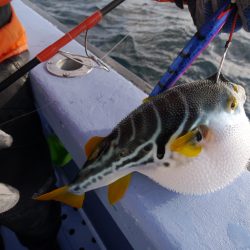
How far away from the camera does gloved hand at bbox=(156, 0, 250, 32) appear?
1312 mm

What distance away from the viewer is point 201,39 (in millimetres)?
1369

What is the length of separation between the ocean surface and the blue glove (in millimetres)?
1909

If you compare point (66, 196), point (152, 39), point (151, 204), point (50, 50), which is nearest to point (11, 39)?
point (50, 50)

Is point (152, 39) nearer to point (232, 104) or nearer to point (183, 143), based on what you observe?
point (232, 104)

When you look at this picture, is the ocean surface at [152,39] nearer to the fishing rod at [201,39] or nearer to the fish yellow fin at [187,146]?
the fishing rod at [201,39]

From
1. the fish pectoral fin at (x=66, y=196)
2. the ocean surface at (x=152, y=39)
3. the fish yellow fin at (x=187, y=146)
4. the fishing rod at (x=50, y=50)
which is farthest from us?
the ocean surface at (x=152, y=39)

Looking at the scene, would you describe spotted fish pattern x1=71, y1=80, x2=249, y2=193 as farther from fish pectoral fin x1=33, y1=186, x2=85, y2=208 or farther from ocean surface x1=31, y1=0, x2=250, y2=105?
ocean surface x1=31, y1=0, x2=250, y2=105

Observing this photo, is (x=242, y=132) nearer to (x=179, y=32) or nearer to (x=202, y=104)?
(x=202, y=104)

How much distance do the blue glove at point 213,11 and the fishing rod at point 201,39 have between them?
42 millimetres

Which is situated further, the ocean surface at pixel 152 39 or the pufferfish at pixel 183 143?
the ocean surface at pixel 152 39

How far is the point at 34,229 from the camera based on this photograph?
189cm

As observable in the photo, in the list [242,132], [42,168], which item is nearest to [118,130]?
[242,132]

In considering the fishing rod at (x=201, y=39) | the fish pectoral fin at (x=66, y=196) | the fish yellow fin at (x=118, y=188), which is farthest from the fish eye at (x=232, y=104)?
the fish pectoral fin at (x=66, y=196)

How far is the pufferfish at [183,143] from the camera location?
111cm
